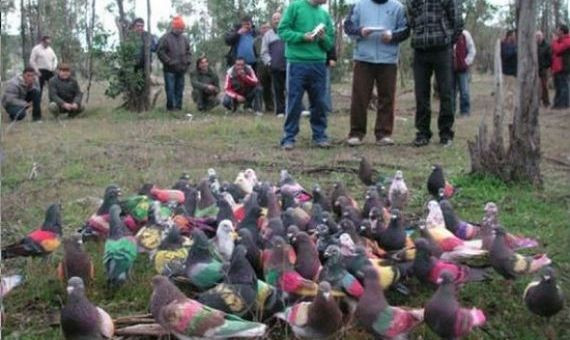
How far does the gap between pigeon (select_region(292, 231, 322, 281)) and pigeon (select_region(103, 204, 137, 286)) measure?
0.94m

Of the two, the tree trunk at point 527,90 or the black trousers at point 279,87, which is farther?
the black trousers at point 279,87

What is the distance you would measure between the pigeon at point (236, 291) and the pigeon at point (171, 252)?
0.47 meters

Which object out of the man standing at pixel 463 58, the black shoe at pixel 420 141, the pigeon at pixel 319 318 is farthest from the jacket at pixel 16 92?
the pigeon at pixel 319 318

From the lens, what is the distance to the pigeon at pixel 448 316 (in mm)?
3559

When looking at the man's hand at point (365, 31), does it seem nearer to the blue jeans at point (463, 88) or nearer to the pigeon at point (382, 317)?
the blue jeans at point (463, 88)

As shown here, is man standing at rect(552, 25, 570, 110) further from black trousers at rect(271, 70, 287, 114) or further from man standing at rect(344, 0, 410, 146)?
man standing at rect(344, 0, 410, 146)

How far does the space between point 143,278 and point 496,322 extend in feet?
6.53

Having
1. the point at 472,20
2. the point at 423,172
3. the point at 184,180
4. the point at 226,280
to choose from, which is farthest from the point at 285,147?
the point at 472,20

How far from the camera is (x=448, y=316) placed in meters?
3.55

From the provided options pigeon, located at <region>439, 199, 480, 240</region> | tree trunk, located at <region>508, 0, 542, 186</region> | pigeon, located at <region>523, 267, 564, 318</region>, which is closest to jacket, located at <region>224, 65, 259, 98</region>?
tree trunk, located at <region>508, 0, 542, 186</region>

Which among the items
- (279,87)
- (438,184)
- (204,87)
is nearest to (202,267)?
(438,184)

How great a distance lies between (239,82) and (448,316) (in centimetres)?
1168

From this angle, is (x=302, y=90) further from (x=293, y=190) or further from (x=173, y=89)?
(x=173, y=89)

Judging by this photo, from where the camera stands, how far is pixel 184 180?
6383mm
